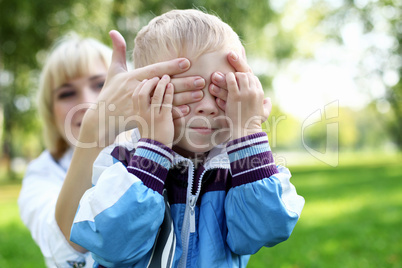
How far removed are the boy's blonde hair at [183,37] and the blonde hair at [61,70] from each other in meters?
0.98

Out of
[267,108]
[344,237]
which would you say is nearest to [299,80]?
[344,237]

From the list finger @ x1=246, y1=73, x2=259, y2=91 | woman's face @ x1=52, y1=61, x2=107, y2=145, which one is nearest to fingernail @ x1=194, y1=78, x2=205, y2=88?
finger @ x1=246, y1=73, x2=259, y2=91

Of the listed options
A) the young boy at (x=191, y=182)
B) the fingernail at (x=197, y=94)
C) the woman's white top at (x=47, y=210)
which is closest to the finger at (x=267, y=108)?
the young boy at (x=191, y=182)

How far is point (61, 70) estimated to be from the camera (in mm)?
2543

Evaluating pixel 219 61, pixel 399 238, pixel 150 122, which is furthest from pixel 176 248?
pixel 399 238

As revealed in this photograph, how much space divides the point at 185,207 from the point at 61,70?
5.09 feet

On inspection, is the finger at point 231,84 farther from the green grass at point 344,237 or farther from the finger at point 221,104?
the green grass at point 344,237

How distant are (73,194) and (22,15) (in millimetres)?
10857

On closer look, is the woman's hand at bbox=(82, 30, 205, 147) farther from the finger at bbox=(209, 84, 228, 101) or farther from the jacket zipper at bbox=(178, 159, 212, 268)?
the jacket zipper at bbox=(178, 159, 212, 268)

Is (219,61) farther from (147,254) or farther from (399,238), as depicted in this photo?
(399,238)

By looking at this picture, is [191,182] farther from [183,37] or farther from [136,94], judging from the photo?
Answer: [183,37]

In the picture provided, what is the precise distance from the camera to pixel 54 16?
11.2m

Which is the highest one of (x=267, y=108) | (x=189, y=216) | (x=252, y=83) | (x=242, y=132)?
(x=252, y=83)

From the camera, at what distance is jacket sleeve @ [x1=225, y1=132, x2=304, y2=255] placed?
1.40 metres
